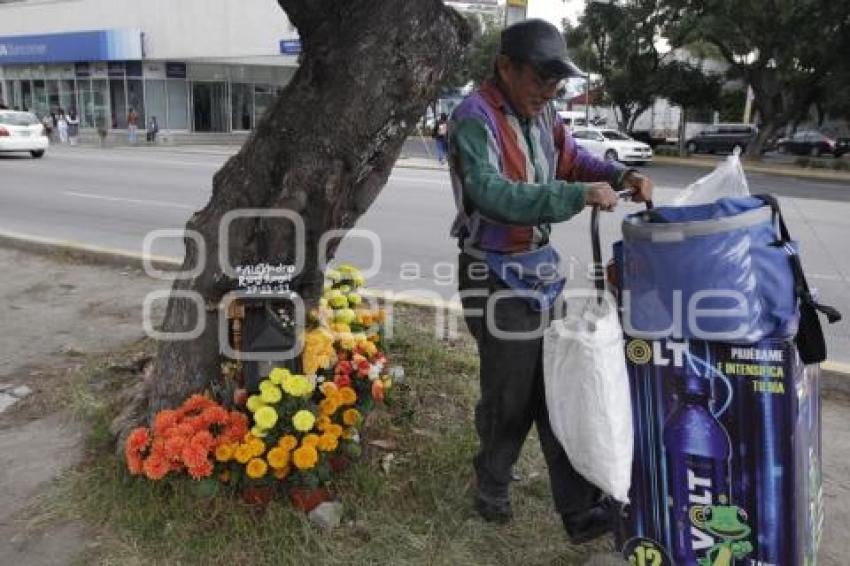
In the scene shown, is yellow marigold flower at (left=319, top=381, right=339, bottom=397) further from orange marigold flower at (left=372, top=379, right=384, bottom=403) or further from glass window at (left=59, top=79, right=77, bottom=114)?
glass window at (left=59, top=79, right=77, bottom=114)

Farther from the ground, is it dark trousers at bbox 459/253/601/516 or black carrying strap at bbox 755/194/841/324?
black carrying strap at bbox 755/194/841/324

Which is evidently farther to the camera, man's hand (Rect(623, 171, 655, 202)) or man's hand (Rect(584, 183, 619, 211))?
man's hand (Rect(623, 171, 655, 202))

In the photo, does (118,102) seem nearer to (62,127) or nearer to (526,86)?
(62,127)

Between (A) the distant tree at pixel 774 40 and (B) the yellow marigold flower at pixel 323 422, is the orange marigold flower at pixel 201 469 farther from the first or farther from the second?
(A) the distant tree at pixel 774 40

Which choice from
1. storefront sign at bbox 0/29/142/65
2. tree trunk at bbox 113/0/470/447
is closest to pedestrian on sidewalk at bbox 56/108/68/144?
storefront sign at bbox 0/29/142/65

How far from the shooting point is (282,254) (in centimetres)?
301

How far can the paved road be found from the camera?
776 cm

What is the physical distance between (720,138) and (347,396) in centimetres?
3704

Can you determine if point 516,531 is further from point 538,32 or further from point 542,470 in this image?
point 538,32

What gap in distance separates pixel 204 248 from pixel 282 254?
33cm

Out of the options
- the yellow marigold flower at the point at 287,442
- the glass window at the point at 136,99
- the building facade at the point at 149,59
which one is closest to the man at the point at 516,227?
the yellow marigold flower at the point at 287,442

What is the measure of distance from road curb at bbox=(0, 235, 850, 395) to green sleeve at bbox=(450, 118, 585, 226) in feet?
9.42

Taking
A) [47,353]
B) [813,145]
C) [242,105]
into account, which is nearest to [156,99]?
[242,105]

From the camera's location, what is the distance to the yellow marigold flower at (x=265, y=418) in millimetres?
2736
